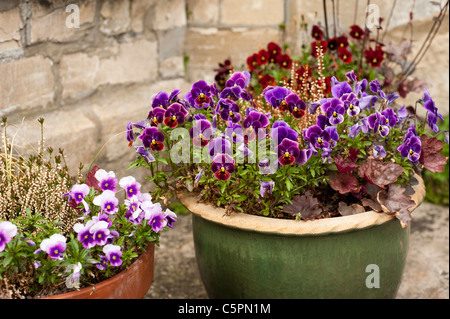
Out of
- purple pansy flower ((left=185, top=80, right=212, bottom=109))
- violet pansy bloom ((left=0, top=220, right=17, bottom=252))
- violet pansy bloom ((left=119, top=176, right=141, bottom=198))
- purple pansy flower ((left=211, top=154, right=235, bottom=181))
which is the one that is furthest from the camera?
purple pansy flower ((left=185, top=80, right=212, bottom=109))

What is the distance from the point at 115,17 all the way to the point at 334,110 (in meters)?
1.43

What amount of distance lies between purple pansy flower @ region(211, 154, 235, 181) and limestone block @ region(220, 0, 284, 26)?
1.69 m

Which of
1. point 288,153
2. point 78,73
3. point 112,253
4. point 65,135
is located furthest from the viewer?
point 78,73

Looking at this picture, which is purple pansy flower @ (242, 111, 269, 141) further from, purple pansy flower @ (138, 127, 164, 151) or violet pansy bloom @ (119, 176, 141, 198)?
violet pansy bloom @ (119, 176, 141, 198)

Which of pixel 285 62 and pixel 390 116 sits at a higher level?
pixel 285 62

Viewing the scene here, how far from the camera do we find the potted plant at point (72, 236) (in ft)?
6.05

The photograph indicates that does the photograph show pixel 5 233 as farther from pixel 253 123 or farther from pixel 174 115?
pixel 253 123

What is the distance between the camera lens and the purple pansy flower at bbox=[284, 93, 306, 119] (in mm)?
2139

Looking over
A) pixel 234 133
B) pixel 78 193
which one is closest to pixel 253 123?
pixel 234 133

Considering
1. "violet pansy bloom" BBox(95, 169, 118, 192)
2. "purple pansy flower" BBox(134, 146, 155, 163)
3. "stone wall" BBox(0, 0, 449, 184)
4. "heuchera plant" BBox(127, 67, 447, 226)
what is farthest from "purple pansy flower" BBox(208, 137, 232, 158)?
"stone wall" BBox(0, 0, 449, 184)

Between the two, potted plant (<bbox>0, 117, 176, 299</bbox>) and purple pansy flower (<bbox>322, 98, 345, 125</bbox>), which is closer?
potted plant (<bbox>0, 117, 176, 299</bbox>)

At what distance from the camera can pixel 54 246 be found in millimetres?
1801

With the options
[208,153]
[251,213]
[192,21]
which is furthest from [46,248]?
[192,21]

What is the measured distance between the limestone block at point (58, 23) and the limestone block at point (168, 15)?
1.51ft
